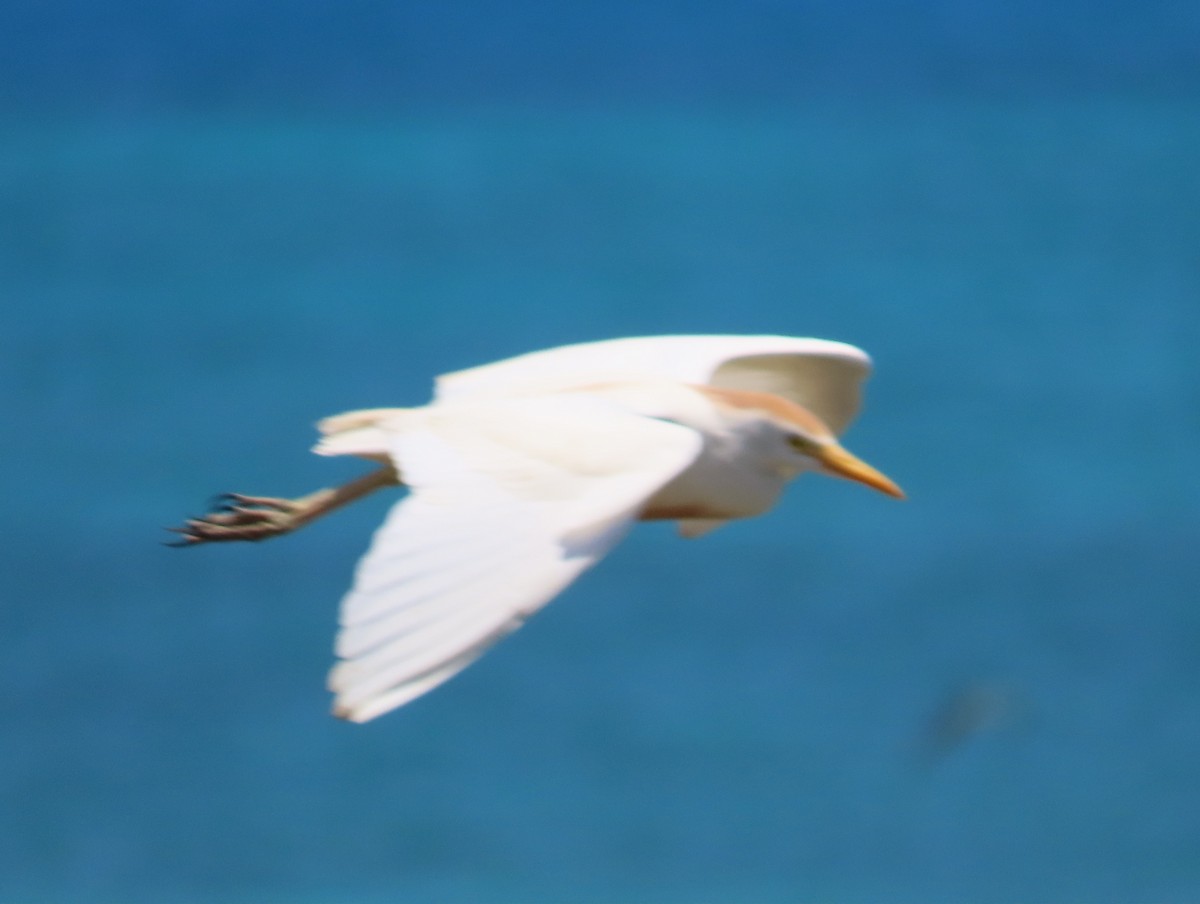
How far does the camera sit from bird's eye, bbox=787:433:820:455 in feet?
6.49

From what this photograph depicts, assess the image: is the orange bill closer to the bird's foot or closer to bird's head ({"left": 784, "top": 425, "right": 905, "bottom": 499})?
bird's head ({"left": 784, "top": 425, "right": 905, "bottom": 499})

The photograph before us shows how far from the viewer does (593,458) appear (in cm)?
162

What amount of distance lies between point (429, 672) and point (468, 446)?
0.38m

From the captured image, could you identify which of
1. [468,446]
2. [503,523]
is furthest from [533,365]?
[503,523]

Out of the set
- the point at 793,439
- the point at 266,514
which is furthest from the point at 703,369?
the point at 266,514

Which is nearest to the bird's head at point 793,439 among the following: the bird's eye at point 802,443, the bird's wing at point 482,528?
the bird's eye at point 802,443

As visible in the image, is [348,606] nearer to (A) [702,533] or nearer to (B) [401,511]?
(B) [401,511]

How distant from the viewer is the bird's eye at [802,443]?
1.98 metres

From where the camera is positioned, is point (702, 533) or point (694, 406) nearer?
point (694, 406)

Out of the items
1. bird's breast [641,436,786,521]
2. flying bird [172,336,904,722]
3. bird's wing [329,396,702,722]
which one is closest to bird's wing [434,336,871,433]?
flying bird [172,336,904,722]

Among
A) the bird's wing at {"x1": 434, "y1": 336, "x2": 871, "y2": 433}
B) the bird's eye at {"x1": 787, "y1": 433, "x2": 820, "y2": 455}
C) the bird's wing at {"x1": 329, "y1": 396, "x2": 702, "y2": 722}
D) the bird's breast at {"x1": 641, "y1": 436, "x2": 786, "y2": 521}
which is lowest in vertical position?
the bird's wing at {"x1": 329, "y1": 396, "x2": 702, "y2": 722}

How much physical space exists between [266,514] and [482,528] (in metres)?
0.68

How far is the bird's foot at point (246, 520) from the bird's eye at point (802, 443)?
20.5 inches

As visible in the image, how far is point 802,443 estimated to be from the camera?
1.99 meters
